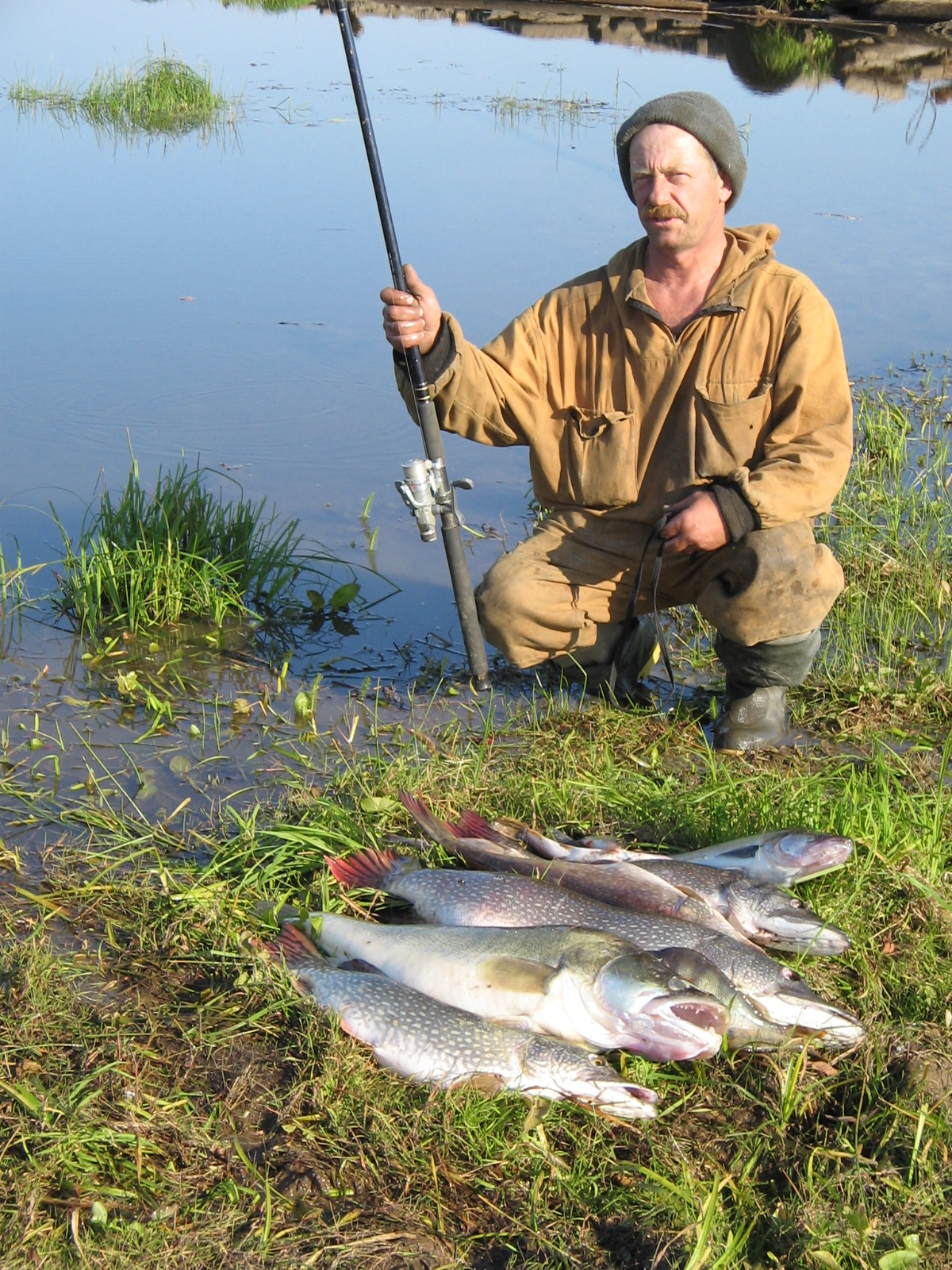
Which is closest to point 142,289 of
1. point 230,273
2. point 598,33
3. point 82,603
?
point 230,273

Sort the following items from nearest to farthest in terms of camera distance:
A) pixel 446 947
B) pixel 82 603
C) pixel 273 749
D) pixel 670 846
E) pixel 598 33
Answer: pixel 446 947, pixel 670 846, pixel 273 749, pixel 82 603, pixel 598 33

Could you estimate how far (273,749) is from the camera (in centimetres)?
422

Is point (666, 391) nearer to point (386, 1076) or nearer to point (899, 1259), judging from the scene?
point (386, 1076)

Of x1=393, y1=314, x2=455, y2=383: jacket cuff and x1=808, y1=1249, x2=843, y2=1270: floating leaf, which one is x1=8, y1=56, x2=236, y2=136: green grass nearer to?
x1=393, y1=314, x2=455, y2=383: jacket cuff

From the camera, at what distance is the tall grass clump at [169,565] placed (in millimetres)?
4930

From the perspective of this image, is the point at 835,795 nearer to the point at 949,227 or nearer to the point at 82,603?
the point at 82,603

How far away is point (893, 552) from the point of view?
536 cm

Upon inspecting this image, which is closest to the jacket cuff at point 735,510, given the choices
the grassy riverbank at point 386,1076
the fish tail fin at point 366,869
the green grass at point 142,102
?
the grassy riverbank at point 386,1076

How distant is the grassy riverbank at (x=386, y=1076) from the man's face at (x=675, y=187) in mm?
Result: 1654

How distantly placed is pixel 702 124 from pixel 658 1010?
2871mm

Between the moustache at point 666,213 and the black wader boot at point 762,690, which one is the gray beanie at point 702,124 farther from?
the black wader boot at point 762,690

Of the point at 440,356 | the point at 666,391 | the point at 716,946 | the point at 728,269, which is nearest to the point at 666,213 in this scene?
the point at 728,269

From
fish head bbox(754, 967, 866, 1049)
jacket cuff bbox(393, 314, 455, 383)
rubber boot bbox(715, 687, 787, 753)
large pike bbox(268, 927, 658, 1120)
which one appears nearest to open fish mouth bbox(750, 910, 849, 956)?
fish head bbox(754, 967, 866, 1049)

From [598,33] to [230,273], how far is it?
1738 centimetres
